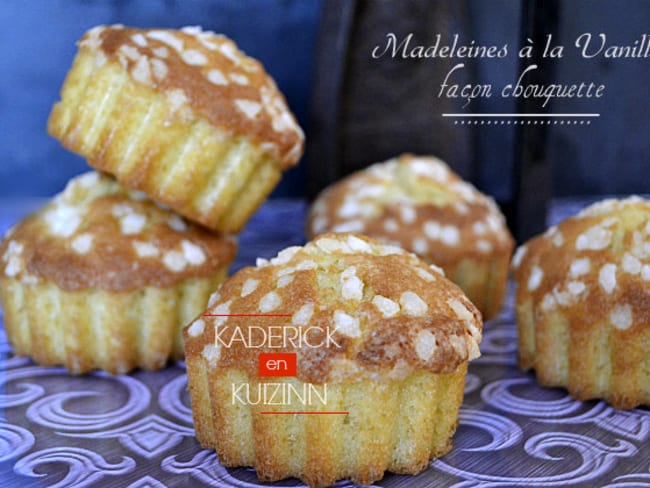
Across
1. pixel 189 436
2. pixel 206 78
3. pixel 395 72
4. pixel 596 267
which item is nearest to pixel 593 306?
pixel 596 267

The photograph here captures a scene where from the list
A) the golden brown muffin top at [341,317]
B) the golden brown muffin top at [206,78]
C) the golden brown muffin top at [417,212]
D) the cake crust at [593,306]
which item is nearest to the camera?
the golden brown muffin top at [341,317]

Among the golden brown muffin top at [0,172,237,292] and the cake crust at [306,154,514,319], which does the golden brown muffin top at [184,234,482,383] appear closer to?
the golden brown muffin top at [0,172,237,292]

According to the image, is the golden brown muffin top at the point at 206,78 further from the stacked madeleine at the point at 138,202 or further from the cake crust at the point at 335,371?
the cake crust at the point at 335,371

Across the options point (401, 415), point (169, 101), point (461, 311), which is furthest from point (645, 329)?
point (169, 101)

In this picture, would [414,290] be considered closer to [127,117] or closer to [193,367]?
[193,367]

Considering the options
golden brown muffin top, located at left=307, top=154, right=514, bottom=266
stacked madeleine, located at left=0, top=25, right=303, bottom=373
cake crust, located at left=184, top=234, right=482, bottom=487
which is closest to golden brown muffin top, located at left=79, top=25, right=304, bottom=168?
stacked madeleine, located at left=0, top=25, right=303, bottom=373

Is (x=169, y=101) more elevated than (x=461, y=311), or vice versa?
(x=169, y=101)

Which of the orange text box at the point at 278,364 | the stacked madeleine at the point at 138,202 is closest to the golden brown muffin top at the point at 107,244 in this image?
the stacked madeleine at the point at 138,202
